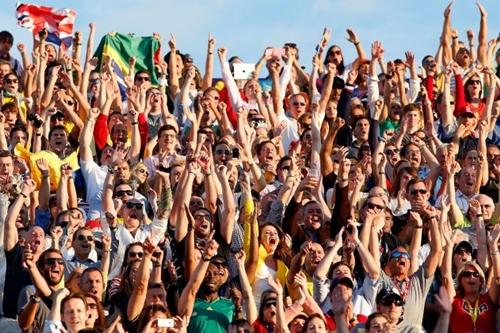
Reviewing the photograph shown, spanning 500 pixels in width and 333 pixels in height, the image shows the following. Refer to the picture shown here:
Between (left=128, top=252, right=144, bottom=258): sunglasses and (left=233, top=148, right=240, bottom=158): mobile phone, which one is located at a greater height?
(left=233, top=148, right=240, bottom=158): mobile phone

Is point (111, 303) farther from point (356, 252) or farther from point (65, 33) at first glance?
point (65, 33)

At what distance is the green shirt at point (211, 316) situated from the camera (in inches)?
723

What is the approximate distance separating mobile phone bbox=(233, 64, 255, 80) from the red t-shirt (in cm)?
671

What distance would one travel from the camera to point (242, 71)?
81.8ft

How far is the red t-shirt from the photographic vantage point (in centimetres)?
1859

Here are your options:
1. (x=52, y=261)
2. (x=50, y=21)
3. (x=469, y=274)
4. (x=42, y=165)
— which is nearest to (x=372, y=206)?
(x=469, y=274)

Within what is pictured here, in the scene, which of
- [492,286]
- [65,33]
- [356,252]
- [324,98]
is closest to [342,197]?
[356,252]

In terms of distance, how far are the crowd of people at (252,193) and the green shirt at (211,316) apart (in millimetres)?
20

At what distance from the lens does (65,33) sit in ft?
91.8

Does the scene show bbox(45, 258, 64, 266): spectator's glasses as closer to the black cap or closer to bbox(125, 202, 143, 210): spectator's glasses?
bbox(125, 202, 143, 210): spectator's glasses

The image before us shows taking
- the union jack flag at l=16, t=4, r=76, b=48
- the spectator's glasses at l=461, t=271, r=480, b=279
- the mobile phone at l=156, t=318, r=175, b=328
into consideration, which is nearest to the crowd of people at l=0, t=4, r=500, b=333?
the spectator's glasses at l=461, t=271, r=480, b=279

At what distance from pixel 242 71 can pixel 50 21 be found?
4189 mm

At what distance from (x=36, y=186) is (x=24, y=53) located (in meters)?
4.02

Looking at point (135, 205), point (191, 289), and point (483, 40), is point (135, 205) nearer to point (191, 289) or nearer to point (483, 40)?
point (191, 289)
